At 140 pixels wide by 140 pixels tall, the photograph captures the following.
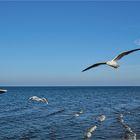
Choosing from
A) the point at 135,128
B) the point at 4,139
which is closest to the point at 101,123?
the point at 135,128

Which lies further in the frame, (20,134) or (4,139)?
(20,134)

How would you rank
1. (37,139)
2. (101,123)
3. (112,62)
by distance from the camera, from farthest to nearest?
(101,123)
(37,139)
(112,62)

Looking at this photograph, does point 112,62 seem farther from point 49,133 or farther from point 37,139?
point 49,133

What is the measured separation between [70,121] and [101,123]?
4.47 meters

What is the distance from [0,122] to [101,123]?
501 inches

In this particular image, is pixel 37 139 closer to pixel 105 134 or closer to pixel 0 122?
pixel 105 134

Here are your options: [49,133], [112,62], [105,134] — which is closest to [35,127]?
[49,133]

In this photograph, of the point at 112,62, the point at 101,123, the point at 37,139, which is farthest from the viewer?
the point at 101,123

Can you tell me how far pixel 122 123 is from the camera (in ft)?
144

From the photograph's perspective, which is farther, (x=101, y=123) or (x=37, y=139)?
(x=101, y=123)

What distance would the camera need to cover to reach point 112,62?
1582cm

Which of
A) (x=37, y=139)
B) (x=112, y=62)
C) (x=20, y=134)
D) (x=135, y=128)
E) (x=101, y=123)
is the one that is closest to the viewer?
(x=112, y=62)

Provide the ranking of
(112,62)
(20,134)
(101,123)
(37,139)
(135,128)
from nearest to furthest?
(112,62) → (37,139) → (20,134) → (135,128) → (101,123)

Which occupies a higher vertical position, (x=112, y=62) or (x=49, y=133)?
(x=112, y=62)
